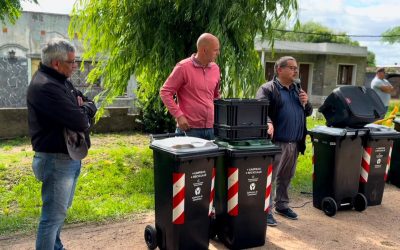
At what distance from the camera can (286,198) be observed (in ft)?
16.6

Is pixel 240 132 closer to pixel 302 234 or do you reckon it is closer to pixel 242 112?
pixel 242 112

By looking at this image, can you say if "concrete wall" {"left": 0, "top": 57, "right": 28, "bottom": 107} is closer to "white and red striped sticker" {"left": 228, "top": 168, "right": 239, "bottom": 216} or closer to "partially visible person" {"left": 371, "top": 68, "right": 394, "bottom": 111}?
"partially visible person" {"left": 371, "top": 68, "right": 394, "bottom": 111}

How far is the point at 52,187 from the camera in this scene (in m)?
3.10

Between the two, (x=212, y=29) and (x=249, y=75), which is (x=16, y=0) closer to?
(x=212, y=29)

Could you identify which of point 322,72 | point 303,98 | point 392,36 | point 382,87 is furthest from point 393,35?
point 303,98

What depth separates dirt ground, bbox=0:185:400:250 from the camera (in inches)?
162

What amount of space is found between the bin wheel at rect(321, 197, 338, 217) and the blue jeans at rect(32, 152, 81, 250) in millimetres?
3395

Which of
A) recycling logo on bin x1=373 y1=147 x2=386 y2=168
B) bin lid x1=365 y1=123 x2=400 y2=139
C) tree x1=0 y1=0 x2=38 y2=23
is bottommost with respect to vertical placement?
recycling logo on bin x1=373 y1=147 x2=386 y2=168

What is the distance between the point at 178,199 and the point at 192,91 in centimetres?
125

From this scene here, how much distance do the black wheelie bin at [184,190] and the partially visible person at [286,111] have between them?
119cm

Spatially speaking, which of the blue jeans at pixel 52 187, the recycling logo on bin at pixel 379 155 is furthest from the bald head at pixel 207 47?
the recycling logo on bin at pixel 379 155

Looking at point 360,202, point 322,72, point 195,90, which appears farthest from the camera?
point 322,72

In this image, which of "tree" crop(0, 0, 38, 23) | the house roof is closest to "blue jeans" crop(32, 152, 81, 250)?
"tree" crop(0, 0, 38, 23)

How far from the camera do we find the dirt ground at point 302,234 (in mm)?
4109
